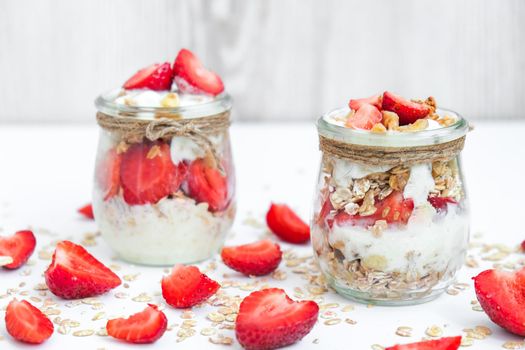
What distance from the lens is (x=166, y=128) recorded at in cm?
143

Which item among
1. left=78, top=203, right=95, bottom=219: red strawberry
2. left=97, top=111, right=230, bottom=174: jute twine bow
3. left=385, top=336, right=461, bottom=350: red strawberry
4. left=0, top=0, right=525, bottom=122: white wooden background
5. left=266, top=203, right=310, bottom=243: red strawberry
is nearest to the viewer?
left=385, top=336, right=461, bottom=350: red strawberry

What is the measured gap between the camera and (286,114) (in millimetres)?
2510

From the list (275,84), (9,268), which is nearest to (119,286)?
(9,268)

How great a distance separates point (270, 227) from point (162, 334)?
478 mm

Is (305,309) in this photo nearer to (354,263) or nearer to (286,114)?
(354,263)

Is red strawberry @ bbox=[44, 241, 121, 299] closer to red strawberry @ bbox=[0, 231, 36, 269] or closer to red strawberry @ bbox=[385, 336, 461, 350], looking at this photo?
red strawberry @ bbox=[0, 231, 36, 269]

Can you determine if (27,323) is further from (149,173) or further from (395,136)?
(395,136)

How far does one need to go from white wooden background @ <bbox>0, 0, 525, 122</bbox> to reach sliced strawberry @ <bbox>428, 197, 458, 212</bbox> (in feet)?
3.91

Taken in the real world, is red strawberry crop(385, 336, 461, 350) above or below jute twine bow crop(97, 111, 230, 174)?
below

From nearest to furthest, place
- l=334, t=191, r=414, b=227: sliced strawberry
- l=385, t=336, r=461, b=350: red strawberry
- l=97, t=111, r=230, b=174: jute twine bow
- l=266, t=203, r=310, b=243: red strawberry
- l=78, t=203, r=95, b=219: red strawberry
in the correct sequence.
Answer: l=385, t=336, r=461, b=350: red strawberry, l=334, t=191, r=414, b=227: sliced strawberry, l=97, t=111, r=230, b=174: jute twine bow, l=266, t=203, r=310, b=243: red strawberry, l=78, t=203, r=95, b=219: red strawberry

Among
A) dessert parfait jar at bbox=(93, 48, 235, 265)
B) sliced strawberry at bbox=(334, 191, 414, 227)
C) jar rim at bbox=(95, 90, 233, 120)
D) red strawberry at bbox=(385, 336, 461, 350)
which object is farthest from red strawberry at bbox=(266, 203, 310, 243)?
red strawberry at bbox=(385, 336, 461, 350)

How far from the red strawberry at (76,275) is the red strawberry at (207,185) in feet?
0.62

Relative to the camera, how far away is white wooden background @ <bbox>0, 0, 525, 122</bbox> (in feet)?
7.88

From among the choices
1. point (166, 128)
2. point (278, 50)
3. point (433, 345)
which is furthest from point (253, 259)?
point (278, 50)
